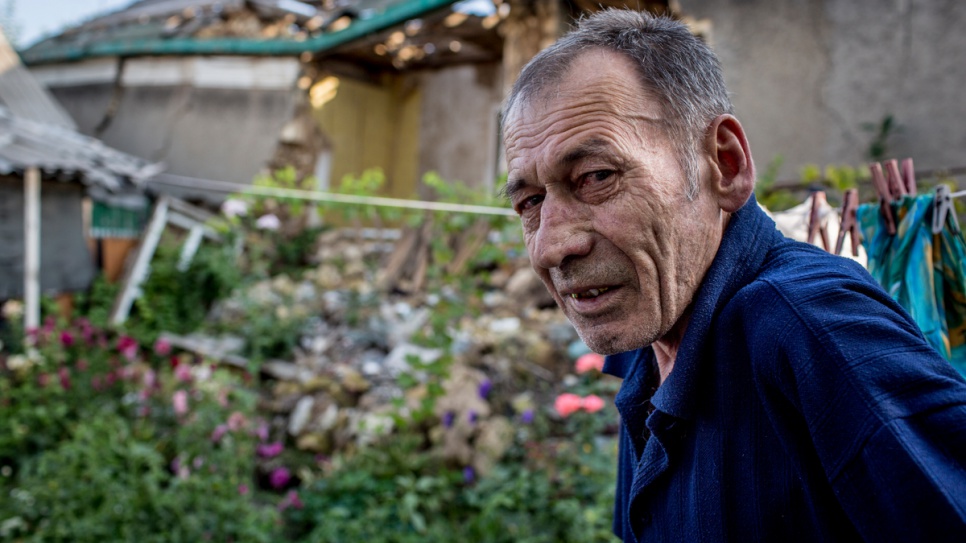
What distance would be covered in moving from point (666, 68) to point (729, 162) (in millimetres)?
192

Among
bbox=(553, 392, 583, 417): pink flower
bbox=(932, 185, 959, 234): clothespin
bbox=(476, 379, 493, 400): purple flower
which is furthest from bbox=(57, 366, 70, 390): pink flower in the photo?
bbox=(932, 185, 959, 234): clothespin

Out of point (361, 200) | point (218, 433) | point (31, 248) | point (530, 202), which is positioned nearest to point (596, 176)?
point (530, 202)

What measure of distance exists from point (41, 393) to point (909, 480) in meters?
6.23

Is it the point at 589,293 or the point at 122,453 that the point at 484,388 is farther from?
the point at 589,293

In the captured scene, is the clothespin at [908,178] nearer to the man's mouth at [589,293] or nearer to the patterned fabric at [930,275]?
the patterned fabric at [930,275]

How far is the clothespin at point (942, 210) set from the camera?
59.0 inches

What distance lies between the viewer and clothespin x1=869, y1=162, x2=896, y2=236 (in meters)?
1.61

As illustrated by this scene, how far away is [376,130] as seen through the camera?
11320 millimetres

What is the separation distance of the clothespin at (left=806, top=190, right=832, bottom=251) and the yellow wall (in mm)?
9436

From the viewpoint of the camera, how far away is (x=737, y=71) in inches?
244

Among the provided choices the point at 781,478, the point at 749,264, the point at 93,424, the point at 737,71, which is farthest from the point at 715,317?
the point at 737,71

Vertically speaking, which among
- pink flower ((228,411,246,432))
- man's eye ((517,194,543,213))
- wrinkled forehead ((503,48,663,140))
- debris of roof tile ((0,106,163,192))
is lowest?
pink flower ((228,411,246,432))

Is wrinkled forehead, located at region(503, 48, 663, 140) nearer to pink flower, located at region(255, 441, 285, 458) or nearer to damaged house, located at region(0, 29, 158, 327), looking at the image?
pink flower, located at region(255, 441, 285, 458)

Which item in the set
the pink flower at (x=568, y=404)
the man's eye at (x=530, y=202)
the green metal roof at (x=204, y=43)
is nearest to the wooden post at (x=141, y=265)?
the green metal roof at (x=204, y=43)
